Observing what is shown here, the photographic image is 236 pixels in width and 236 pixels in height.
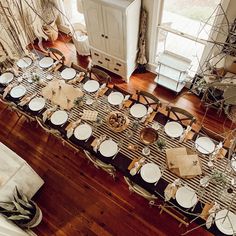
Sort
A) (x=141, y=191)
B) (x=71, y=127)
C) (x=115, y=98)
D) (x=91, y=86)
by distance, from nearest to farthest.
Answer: (x=141, y=191) < (x=71, y=127) < (x=115, y=98) < (x=91, y=86)

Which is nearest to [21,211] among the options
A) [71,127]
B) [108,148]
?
[71,127]

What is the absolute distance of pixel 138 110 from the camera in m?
3.90

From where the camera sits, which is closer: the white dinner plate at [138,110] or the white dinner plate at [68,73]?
the white dinner plate at [138,110]

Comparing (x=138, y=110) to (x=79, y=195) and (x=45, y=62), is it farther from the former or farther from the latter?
(x=45, y=62)

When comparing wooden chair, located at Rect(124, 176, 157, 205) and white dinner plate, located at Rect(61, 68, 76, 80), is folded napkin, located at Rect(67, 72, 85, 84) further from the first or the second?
wooden chair, located at Rect(124, 176, 157, 205)

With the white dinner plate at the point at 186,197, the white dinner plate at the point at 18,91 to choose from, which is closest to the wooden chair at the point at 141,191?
the white dinner plate at the point at 186,197

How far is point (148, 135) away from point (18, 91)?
2322 millimetres

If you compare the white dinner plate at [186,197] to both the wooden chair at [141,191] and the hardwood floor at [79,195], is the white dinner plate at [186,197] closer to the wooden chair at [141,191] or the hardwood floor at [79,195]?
the wooden chair at [141,191]

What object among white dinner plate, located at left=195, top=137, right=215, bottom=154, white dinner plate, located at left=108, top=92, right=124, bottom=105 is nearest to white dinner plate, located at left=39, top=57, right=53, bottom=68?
white dinner plate, located at left=108, top=92, right=124, bottom=105

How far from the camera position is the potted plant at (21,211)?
3340mm

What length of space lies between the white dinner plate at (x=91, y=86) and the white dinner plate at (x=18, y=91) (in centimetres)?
105

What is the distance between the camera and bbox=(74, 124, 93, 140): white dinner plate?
3.68m

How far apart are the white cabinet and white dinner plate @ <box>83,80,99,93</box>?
0.98 meters

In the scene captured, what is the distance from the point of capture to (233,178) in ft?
10.6
